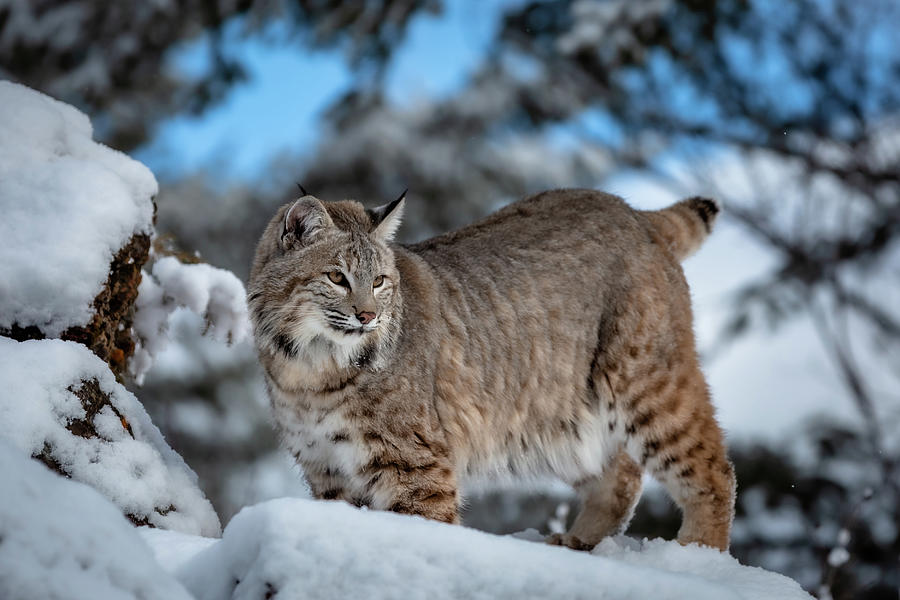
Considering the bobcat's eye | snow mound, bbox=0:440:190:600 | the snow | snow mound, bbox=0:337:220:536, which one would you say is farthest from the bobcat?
snow mound, bbox=0:440:190:600

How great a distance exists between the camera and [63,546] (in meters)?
1.92

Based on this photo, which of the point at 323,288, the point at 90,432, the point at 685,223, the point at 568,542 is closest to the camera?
the point at 90,432

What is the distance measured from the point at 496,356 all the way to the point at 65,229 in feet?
6.32

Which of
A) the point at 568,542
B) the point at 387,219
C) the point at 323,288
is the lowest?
the point at 568,542

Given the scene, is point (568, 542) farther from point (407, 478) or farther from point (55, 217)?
point (55, 217)

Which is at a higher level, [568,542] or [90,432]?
[568,542]

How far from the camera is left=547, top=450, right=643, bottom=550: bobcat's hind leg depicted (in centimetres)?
496

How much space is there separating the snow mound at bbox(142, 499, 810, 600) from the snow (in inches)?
83.4

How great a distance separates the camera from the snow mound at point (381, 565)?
7.52ft

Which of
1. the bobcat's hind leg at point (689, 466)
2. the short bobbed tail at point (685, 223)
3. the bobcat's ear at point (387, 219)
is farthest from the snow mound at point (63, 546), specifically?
the short bobbed tail at point (685, 223)

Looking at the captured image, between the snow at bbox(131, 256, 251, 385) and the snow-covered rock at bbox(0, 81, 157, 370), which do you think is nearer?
the snow-covered rock at bbox(0, 81, 157, 370)

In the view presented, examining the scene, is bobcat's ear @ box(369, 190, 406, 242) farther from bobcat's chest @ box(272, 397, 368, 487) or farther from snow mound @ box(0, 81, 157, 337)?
snow mound @ box(0, 81, 157, 337)

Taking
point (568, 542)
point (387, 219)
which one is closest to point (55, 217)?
point (387, 219)

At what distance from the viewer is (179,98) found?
11625 mm
